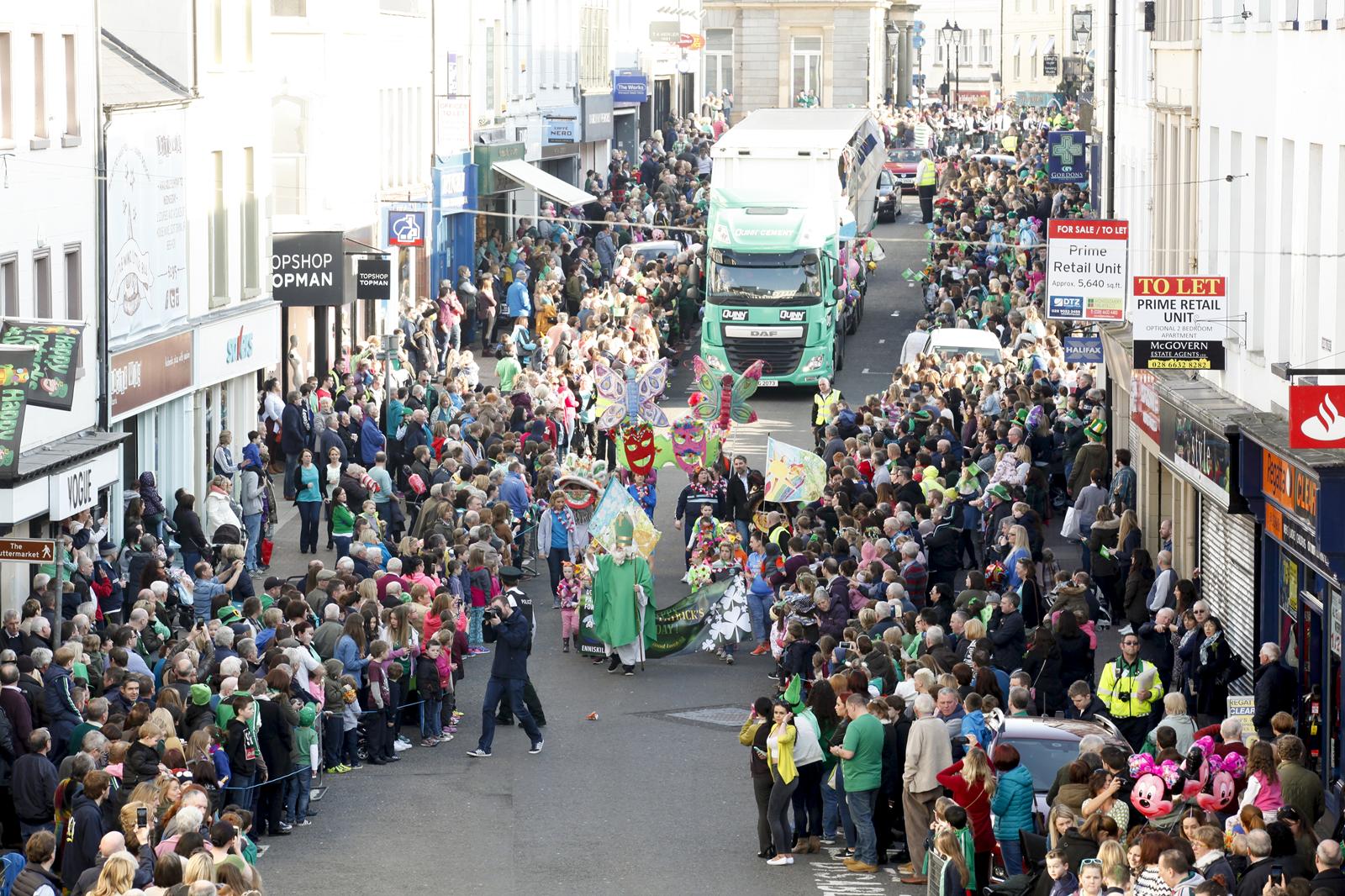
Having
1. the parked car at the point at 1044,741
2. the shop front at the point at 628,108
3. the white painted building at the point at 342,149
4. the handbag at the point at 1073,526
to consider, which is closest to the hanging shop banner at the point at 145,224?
the white painted building at the point at 342,149

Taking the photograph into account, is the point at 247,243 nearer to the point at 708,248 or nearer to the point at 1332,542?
the point at 708,248

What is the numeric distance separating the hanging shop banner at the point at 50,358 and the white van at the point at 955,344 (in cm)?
1880

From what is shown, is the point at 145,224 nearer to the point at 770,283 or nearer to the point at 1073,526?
the point at 1073,526

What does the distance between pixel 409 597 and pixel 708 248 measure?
2130 centimetres

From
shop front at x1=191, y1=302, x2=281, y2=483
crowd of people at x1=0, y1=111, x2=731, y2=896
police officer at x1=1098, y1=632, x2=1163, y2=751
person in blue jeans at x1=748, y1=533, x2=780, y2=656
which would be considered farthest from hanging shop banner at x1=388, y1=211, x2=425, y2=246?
police officer at x1=1098, y1=632, x2=1163, y2=751

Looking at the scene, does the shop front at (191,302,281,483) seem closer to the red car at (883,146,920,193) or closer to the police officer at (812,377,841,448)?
the police officer at (812,377,841,448)

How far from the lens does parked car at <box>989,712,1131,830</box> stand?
1692 centimetres

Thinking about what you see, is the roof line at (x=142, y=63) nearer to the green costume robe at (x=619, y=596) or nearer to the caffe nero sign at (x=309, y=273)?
the caffe nero sign at (x=309, y=273)

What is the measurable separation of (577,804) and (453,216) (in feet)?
110

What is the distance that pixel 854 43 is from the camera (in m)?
102

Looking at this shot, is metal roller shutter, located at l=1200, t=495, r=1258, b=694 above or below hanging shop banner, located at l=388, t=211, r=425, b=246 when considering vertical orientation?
below

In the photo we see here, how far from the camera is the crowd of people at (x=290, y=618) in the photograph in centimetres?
1572

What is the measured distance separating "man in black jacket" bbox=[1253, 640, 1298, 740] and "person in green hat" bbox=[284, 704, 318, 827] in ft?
24.1

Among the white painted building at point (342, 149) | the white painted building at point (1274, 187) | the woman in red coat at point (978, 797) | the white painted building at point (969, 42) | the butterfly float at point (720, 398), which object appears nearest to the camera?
the woman in red coat at point (978, 797)
